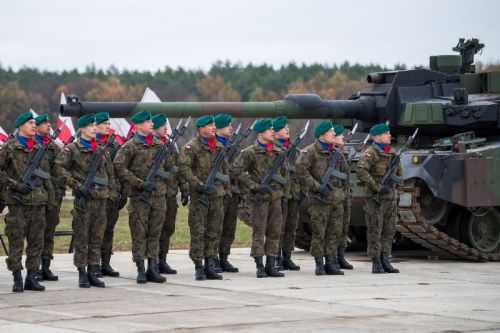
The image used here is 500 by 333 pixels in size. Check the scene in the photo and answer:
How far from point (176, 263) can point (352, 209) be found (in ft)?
9.57

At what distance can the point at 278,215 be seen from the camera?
16031 millimetres

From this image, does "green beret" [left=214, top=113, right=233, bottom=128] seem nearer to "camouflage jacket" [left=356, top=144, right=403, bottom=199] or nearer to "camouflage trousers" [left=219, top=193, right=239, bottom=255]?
"camouflage trousers" [left=219, top=193, right=239, bottom=255]

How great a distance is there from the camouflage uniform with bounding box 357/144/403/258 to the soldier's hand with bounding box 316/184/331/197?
1.75 ft

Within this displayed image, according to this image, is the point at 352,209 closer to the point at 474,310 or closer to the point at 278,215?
the point at 278,215

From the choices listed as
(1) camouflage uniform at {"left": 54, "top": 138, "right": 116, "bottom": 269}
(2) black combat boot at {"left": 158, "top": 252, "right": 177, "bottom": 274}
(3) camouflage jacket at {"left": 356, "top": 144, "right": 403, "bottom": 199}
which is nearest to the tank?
(3) camouflage jacket at {"left": 356, "top": 144, "right": 403, "bottom": 199}

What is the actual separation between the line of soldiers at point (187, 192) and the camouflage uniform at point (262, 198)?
0.01m

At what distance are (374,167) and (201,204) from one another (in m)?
2.53

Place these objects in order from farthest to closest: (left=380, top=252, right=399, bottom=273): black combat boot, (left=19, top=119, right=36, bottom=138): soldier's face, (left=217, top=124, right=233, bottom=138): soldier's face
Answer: (left=380, top=252, right=399, bottom=273): black combat boot → (left=217, top=124, right=233, bottom=138): soldier's face → (left=19, top=119, right=36, bottom=138): soldier's face

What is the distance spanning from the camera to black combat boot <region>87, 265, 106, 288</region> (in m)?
14.6

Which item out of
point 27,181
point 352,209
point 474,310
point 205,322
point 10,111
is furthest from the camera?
point 10,111

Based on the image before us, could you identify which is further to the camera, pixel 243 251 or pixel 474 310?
pixel 243 251

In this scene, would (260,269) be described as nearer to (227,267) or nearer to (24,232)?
(227,267)

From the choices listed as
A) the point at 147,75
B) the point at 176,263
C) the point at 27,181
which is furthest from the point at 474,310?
the point at 147,75

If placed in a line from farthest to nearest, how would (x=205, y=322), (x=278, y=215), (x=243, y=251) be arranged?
1. (x=243, y=251)
2. (x=278, y=215)
3. (x=205, y=322)
